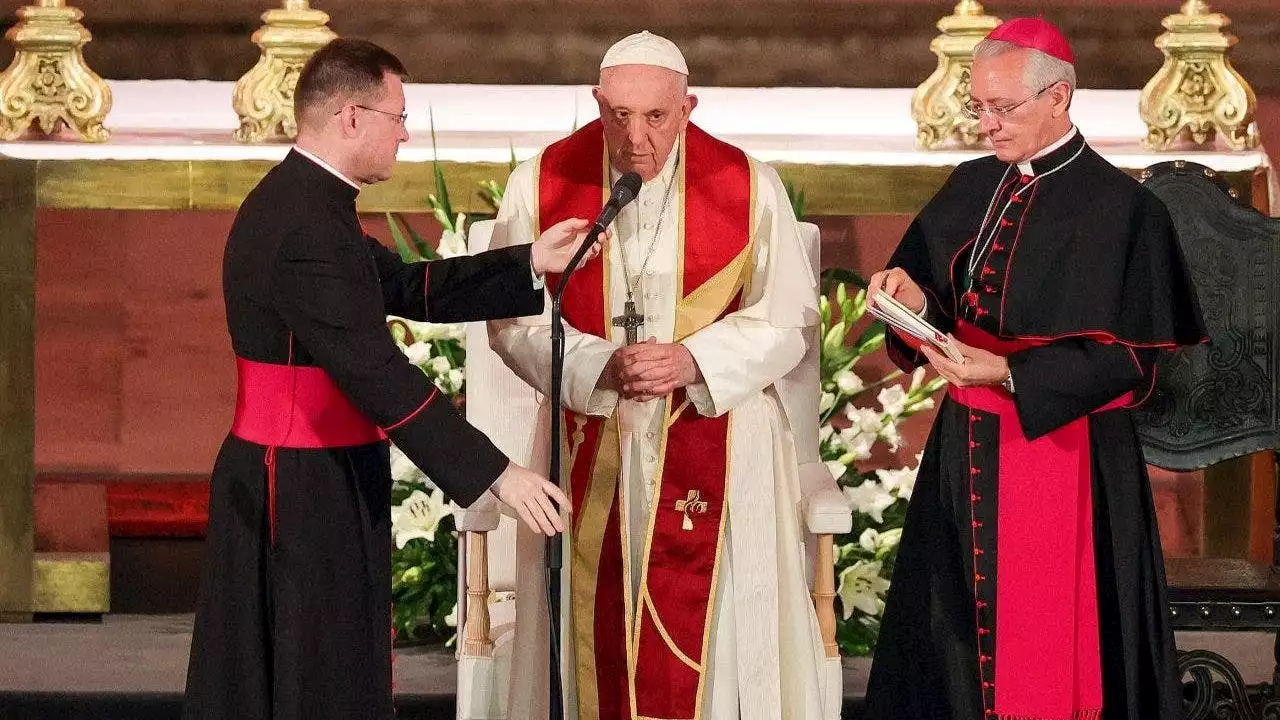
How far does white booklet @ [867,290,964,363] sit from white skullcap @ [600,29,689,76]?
705mm

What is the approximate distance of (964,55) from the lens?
20.1ft

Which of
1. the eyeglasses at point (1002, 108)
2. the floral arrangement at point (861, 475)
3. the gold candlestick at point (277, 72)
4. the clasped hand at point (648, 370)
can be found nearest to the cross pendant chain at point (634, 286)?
the clasped hand at point (648, 370)

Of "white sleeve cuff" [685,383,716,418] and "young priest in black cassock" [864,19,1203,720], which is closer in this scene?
"young priest in black cassock" [864,19,1203,720]

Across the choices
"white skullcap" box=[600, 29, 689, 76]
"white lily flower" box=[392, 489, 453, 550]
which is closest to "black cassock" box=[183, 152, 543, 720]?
"white skullcap" box=[600, 29, 689, 76]

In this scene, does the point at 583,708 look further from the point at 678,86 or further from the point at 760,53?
the point at 760,53

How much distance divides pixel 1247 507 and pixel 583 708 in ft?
8.78

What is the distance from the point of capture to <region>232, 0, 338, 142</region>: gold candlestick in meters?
6.06

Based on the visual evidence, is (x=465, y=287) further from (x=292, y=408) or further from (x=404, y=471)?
(x=404, y=471)

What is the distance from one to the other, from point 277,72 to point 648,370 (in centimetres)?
244

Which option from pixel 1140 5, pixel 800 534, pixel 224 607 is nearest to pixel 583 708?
pixel 800 534

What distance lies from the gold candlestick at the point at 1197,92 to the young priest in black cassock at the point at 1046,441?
197 centimetres

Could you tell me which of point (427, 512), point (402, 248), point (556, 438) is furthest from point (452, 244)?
point (556, 438)

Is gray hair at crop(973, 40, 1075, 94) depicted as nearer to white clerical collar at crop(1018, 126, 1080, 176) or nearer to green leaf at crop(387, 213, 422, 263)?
white clerical collar at crop(1018, 126, 1080, 176)

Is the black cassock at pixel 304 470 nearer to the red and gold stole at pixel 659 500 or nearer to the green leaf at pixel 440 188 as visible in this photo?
the red and gold stole at pixel 659 500
